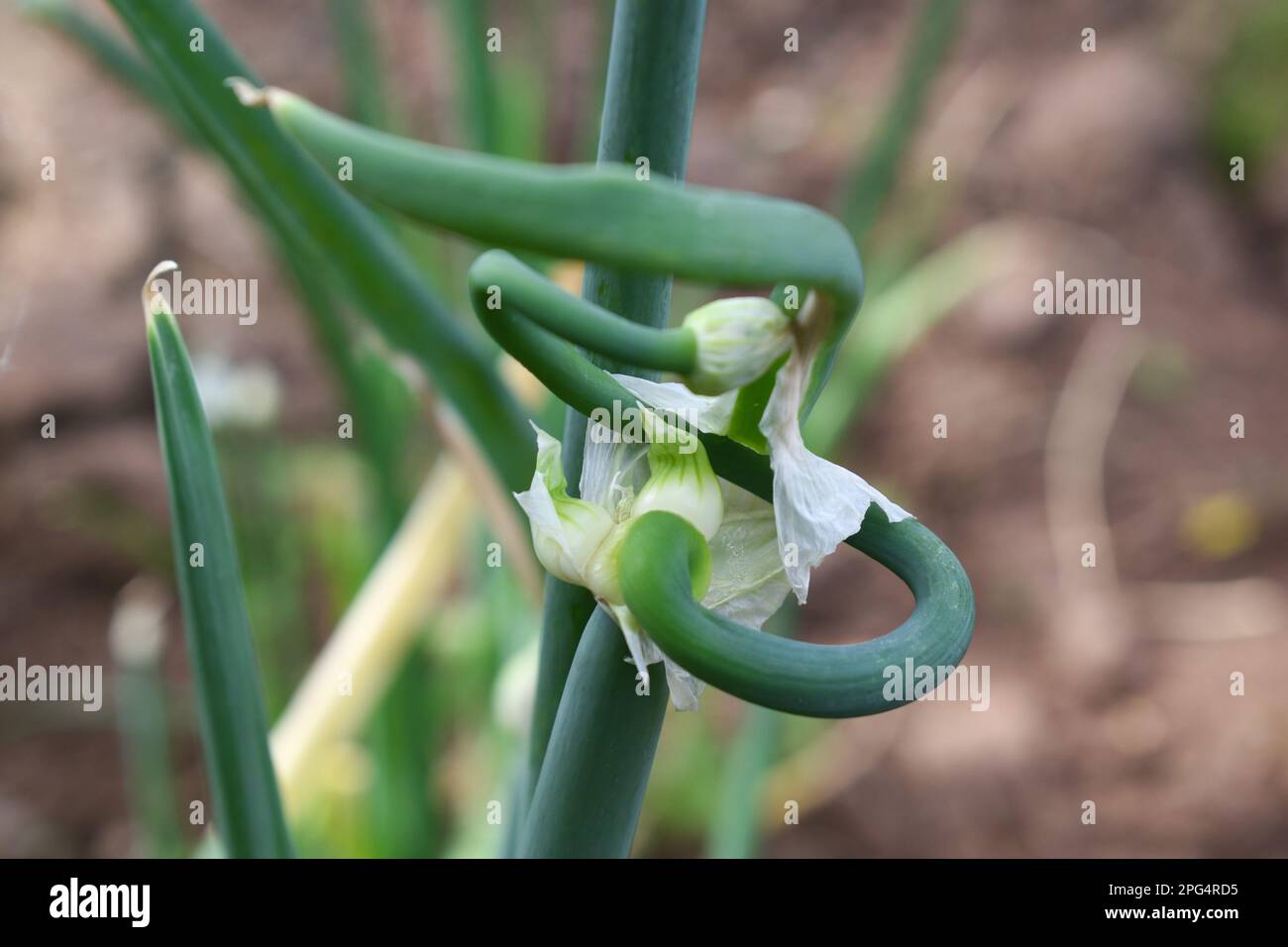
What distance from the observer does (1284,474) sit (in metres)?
1.19

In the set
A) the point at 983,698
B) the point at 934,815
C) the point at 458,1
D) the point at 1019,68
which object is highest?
the point at 1019,68

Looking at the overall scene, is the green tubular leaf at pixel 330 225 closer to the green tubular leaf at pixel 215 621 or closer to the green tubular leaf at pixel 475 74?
the green tubular leaf at pixel 215 621

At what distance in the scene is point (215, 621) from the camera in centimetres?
24

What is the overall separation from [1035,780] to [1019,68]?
1.04 metres

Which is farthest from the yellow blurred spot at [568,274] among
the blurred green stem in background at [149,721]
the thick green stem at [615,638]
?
the thick green stem at [615,638]

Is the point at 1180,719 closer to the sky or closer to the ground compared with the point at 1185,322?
closer to the ground

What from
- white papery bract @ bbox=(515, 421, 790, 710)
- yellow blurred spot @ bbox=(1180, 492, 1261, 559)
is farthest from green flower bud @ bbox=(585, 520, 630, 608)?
yellow blurred spot @ bbox=(1180, 492, 1261, 559)

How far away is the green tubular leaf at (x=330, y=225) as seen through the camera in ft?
0.82

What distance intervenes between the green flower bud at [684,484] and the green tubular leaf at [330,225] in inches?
5.5

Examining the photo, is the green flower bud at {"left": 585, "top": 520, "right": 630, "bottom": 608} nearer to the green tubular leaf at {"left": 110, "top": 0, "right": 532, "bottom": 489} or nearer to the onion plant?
the onion plant

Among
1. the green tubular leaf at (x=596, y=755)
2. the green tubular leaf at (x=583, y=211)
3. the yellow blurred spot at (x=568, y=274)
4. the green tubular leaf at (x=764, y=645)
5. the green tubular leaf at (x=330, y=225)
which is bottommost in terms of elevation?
the green tubular leaf at (x=596, y=755)

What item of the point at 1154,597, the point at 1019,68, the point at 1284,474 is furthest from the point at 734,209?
the point at 1019,68

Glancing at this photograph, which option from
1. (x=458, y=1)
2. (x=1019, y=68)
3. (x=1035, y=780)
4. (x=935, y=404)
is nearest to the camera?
(x=458, y=1)
